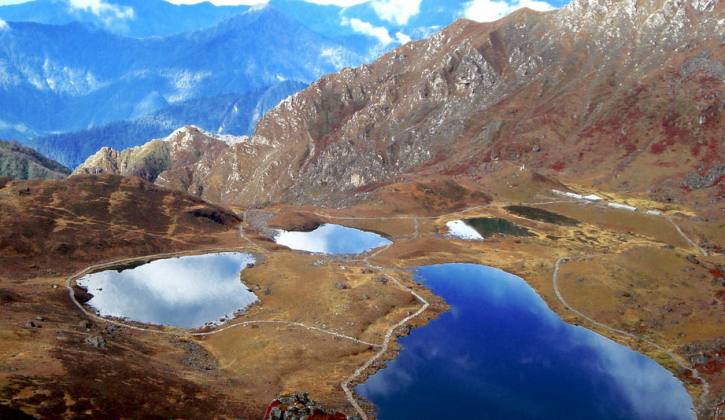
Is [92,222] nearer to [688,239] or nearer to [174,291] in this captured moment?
[174,291]

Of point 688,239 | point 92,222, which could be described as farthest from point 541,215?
point 92,222

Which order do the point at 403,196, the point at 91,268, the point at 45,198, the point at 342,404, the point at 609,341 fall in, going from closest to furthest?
the point at 342,404 < the point at 609,341 < the point at 91,268 < the point at 45,198 < the point at 403,196

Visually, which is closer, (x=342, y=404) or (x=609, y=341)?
(x=342, y=404)

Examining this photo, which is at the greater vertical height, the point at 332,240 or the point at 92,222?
the point at 92,222

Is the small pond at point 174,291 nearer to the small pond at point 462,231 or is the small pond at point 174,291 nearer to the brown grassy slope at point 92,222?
the brown grassy slope at point 92,222

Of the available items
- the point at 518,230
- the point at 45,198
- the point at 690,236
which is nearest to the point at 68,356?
the point at 45,198

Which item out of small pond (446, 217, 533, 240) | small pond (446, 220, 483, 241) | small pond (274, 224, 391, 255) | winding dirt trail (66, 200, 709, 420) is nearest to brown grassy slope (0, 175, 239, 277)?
winding dirt trail (66, 200, 709, 420)

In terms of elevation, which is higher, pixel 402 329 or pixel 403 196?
pixel 403 196

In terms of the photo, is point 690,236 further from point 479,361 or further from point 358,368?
point 358,368
